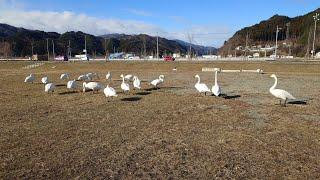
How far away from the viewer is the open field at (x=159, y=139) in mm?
8422

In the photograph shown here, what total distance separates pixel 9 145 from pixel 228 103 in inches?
409

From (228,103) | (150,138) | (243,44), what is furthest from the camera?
(243,44)

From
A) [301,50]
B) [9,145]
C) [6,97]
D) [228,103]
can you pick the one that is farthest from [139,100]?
[301,50]

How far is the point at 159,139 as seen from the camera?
11.0 meters

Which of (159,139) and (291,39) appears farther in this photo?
(291,39)

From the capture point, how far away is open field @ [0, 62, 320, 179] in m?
8.42

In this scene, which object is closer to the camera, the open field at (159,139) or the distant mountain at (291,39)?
the open field at (159,139)

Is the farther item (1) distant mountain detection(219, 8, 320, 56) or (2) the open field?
(1) distant mountain detection(219, 8, 320, 56)

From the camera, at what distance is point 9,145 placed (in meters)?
10.3

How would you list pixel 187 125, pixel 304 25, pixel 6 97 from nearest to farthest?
pixel 187 125, pixel 6 97, pixel 304 25

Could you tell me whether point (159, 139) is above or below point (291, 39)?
below

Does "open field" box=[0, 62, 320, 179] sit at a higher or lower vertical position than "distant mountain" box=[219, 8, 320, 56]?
lower

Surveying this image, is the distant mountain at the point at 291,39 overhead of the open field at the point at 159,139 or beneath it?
overhead

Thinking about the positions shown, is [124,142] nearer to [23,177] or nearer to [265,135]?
[23,177]
